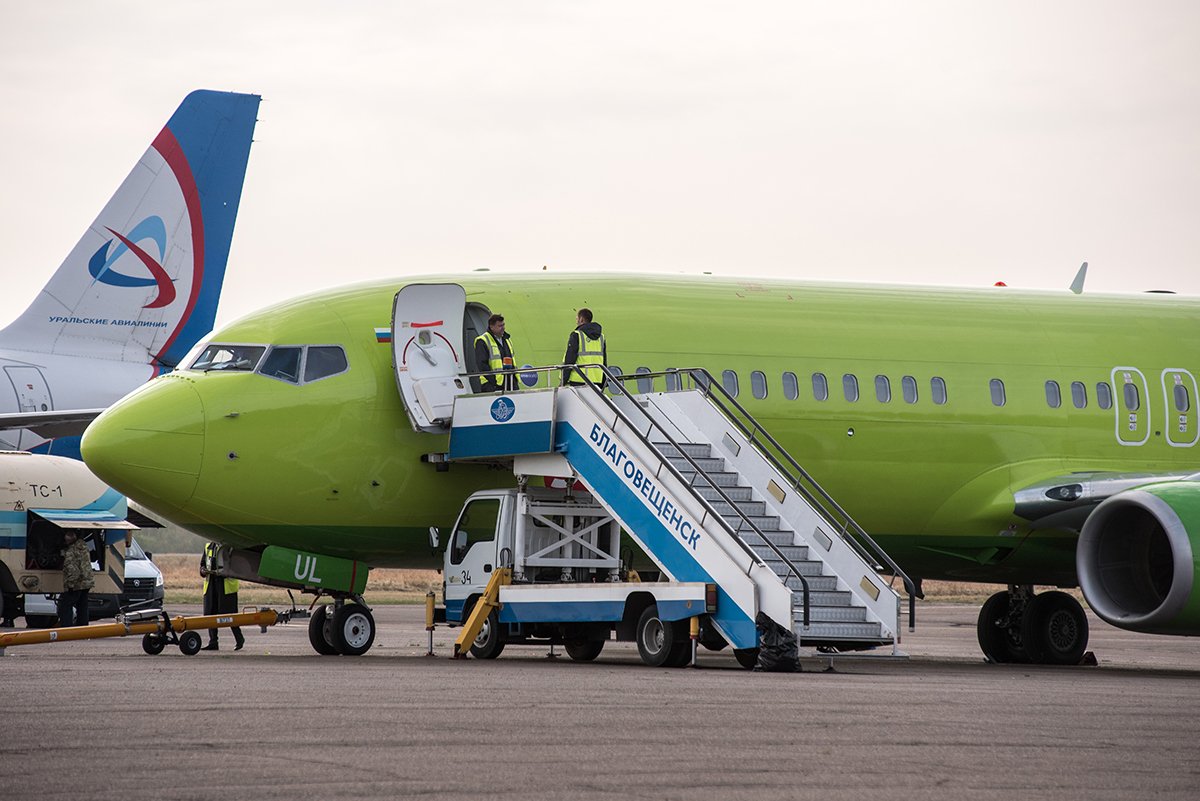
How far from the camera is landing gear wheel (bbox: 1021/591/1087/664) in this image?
21.8 meters

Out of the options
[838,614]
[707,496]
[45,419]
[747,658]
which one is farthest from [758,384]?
[45,419]

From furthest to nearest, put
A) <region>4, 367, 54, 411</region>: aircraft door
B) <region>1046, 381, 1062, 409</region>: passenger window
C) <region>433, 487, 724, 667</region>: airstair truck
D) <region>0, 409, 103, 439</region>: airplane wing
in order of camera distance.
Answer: <region>4, 367, 54, 411</region>: aircraft door < <region>0, 409, 103, 439</region>: airplane wing < <region>1046, 381, 1062, 409</region>: passenger window < <region>433, 487, 724, 667</region>: airstair truck

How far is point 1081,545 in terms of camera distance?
61.8 feet

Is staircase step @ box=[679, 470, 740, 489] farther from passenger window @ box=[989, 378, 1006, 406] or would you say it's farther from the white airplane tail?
the white airplane tail

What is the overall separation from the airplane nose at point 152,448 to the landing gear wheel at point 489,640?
349 cm

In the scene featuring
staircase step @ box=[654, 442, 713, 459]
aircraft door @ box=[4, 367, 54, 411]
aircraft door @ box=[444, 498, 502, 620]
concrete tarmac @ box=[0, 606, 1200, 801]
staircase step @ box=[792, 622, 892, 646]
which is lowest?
concrete tarmac @ box=[0, 606, 1200, 801]

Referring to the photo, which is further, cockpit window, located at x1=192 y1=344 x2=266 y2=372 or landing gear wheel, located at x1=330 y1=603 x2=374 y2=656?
cockpit window, located at x1=192 y1=344 x2=266 y2=372

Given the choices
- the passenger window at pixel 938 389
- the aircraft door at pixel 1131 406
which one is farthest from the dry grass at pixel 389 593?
the aircraft door at pixel 1131 406

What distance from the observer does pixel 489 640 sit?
18.0 m

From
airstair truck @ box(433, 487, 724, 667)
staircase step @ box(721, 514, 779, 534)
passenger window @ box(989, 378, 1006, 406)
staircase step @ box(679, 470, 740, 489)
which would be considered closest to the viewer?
airstair truck @ box(433, 487, 724, 667)

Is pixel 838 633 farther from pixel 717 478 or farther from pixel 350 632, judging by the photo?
pixel 350 632

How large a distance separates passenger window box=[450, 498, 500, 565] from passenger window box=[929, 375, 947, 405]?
5.89m

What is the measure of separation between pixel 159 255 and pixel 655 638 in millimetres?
21676

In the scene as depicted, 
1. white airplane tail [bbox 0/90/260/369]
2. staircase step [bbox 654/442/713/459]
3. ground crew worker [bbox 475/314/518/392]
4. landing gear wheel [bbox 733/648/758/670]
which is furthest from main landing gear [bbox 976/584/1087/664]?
white airplane tail [bbox 0/90/260/369]
